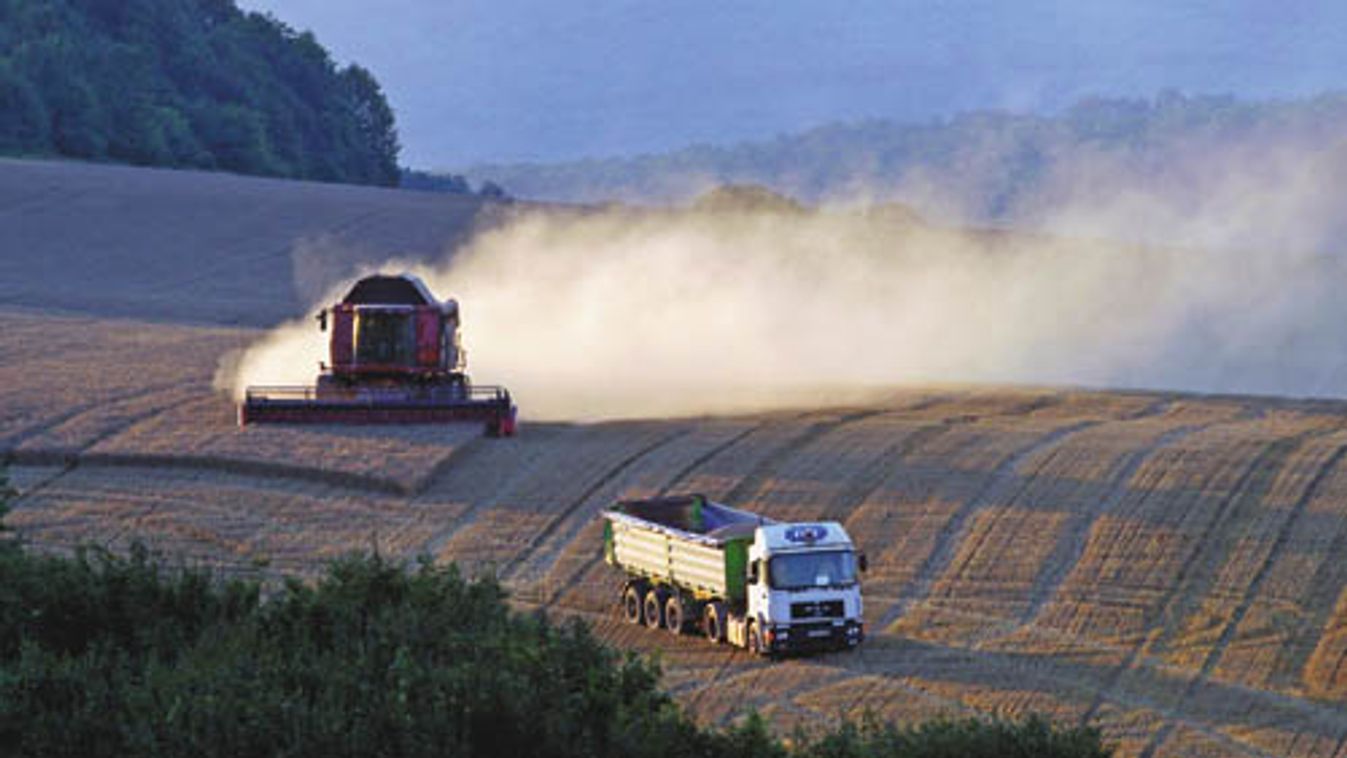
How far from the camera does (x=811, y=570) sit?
94.8 feet

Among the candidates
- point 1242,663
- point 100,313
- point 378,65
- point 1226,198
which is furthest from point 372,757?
point 378,65

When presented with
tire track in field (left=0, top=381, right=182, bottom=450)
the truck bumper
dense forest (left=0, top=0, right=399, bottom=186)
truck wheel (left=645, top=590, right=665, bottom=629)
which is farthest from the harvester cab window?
dense forest (left=0, top=0, right=399, bottom=186)

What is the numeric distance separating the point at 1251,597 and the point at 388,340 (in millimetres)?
18670

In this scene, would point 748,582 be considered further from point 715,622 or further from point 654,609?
point 654,609

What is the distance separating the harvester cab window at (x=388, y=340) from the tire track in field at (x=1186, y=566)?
15.1m

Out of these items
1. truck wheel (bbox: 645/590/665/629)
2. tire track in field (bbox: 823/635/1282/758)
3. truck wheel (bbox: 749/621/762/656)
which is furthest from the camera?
truck wheel (bbox: 645/590/665/629)

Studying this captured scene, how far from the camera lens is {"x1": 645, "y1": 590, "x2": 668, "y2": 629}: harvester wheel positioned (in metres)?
30.7

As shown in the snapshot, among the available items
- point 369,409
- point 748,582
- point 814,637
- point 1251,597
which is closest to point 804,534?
point 748,582

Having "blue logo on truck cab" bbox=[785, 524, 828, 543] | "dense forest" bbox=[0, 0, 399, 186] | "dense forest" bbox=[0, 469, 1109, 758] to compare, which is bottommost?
"dense forest" bbox=[0, 469, 1109, 758]

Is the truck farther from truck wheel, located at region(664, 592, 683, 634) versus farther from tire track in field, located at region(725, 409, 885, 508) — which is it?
tire track in field, located at region(725, 409, 885, 508)

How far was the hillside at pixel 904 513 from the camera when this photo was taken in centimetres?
2727

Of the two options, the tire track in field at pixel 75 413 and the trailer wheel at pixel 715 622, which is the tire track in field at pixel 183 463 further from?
the trailer wheel at pixel 715 622

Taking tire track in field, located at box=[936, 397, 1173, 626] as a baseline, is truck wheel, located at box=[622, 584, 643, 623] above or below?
below

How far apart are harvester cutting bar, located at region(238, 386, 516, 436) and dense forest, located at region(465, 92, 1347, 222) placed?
39.9 m
